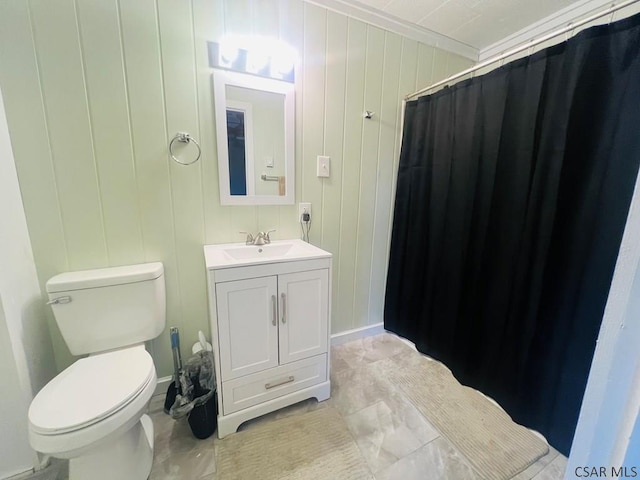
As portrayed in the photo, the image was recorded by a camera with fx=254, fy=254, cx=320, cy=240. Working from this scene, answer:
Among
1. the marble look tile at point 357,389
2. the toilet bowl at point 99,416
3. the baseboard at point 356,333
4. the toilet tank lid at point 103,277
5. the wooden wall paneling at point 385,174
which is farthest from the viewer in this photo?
the baseboard at point 356,333

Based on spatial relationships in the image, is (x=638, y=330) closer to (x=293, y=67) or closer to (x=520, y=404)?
(x=520, y=404)

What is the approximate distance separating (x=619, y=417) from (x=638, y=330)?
139 mm

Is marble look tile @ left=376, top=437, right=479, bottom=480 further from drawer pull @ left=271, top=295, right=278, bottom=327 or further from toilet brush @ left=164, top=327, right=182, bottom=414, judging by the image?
toilet brush @ left=164, top=327, right=182, bottom=414

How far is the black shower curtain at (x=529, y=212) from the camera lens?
1.00m

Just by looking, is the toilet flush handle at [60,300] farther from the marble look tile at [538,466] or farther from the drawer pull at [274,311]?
the marble look tile at [538,466]

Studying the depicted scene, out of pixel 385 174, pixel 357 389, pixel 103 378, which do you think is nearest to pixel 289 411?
pixel 357 389

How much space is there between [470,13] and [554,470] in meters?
2.49

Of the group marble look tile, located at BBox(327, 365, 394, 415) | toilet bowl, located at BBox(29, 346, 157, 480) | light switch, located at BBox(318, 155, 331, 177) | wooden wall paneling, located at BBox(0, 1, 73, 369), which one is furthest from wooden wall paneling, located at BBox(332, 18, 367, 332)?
wooden wall paneling, located at BBox(0, 1, 73, 369)

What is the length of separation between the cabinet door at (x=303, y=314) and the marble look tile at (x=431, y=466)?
590 millimetres

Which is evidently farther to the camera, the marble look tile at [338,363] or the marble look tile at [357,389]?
the marble look tile at [338,363]

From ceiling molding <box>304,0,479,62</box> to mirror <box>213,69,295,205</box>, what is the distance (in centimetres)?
58

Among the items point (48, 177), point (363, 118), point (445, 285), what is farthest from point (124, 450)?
point (363, 118)

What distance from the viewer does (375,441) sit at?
1220 millimetres

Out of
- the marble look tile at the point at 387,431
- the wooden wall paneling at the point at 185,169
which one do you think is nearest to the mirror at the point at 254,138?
the wooden wall paneling at the point at 185,169
